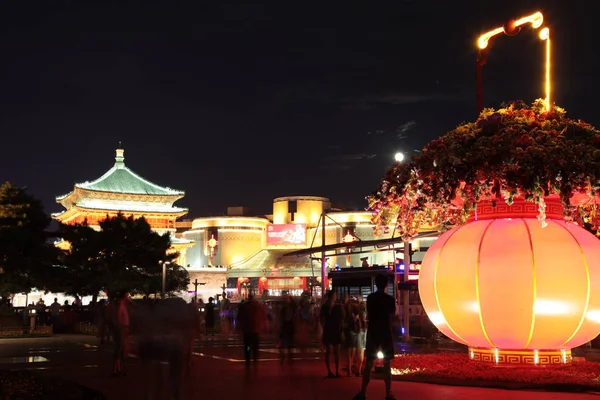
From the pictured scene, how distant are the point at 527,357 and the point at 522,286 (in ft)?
4.32

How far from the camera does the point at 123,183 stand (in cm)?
7231

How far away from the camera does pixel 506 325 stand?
1131 cm

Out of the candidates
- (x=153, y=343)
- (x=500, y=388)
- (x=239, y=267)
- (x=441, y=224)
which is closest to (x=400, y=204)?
(x=441, y=224)

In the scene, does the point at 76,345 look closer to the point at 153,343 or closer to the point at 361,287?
the point at 361,287

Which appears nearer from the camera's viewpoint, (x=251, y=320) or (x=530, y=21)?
(x=530, y=21)

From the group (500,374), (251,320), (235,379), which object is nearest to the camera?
(500,374)

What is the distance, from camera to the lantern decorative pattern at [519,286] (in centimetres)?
1110

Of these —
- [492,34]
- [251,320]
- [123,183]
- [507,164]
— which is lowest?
[251,320]

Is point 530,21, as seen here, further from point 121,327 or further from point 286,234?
point 286,234

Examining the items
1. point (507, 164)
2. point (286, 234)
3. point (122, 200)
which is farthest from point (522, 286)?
point (286, 234)

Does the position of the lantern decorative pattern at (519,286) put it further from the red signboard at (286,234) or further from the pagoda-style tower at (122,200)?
the red signboard at (286,234)

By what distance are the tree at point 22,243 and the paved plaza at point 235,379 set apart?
33.6 feet

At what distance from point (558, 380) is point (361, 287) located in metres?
21.6

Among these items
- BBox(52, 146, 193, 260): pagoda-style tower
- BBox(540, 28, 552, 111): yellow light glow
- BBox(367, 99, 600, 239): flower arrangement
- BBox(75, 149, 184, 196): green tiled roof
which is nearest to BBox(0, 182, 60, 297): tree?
BBox(367, 99, 600, 239): flower arrangement
